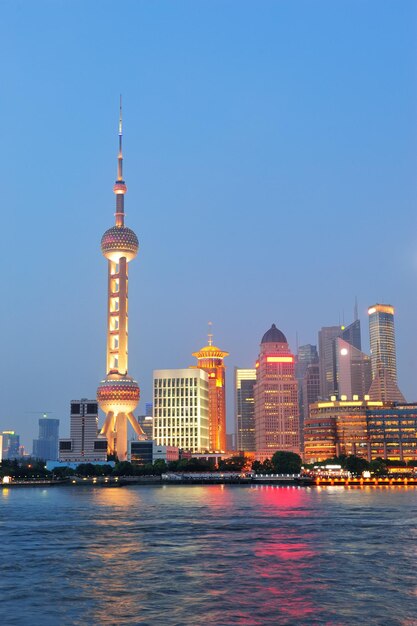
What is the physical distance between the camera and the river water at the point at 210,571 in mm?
49656

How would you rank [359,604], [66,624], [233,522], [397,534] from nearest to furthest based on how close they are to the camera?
[66,624], [359,604], [397,534], [233,522]

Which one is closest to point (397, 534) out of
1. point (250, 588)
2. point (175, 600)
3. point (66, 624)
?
point (250, 588)

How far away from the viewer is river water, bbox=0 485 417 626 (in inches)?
1955

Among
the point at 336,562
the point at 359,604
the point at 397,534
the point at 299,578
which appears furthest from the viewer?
the point at 397,534

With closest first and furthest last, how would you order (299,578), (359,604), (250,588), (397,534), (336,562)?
(359,604)
(250,588)
(299,578)
(336,562)
(397,534)

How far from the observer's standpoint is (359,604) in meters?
51.8

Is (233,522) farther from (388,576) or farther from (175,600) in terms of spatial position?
(175,600)

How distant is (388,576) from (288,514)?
65.8m

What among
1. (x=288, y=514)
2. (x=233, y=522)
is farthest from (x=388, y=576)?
(x=288, y=514)

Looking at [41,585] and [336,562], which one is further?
[336,562]

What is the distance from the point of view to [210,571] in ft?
216

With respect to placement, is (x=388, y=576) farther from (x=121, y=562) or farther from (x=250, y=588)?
(x=121, y=562)

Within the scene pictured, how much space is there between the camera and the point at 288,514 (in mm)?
127188

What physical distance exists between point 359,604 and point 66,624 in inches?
768
